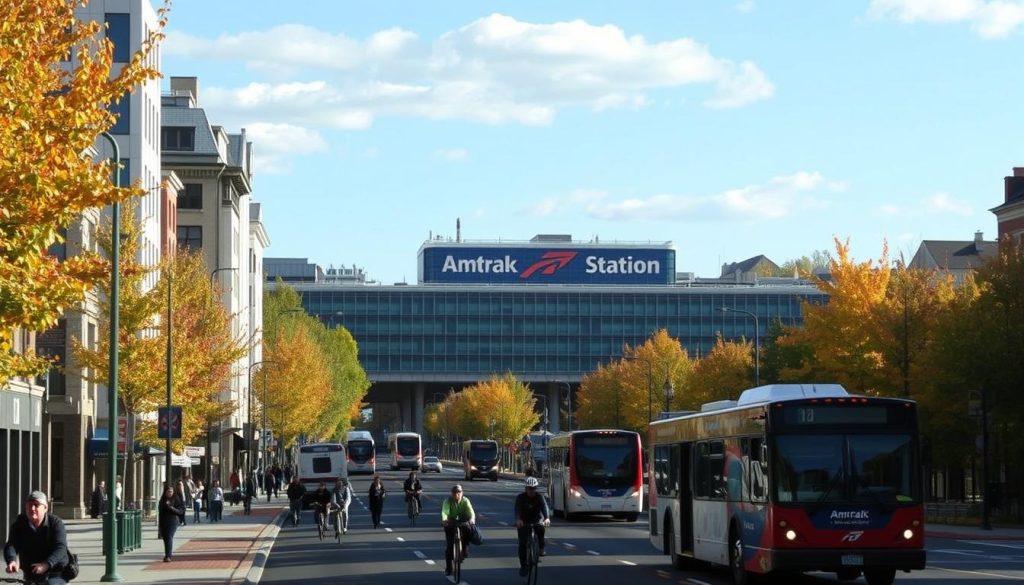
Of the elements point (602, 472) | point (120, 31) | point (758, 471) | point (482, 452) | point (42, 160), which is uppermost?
point (120, 31)

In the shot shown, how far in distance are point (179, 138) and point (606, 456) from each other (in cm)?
5991

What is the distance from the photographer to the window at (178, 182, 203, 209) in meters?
110

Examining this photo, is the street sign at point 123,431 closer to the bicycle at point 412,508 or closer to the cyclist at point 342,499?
the cyclist at point 342,499

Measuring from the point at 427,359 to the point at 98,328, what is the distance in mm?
137419

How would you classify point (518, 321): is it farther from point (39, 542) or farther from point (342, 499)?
point (39, 542)

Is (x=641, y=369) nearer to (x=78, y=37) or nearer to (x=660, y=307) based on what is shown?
(x=660, y=307)

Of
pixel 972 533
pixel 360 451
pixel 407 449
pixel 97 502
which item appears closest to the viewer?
pixel 972 533

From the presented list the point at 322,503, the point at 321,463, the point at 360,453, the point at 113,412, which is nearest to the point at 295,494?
the point at 322,503

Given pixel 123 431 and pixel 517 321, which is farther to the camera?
pixel 517 321

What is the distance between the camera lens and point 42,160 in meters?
20.0

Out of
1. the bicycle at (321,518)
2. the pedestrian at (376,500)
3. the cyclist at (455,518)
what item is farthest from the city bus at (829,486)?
the pedestrian at (376,500)

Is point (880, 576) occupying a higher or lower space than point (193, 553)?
higher

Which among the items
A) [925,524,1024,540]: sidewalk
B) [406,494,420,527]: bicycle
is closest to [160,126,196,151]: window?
[406,494,420,527]: bicycle

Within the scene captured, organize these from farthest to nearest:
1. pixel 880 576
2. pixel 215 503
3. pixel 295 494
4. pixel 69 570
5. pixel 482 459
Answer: pixel 482 459, pixel 215 503, pixel 295 494, pixel 880 576, pixel 69 570
